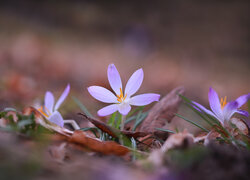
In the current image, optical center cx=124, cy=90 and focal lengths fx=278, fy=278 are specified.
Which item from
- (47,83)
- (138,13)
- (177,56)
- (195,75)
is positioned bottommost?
(47,83)

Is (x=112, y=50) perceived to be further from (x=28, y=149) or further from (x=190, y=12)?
(x=28, y=149)

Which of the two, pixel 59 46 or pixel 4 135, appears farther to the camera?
pixel 59 46

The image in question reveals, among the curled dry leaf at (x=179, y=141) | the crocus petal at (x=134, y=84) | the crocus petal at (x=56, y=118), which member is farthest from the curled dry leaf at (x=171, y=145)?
the crocus petal at (x=56, y=118)

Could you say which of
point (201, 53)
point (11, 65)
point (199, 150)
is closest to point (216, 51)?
point (201, 53)

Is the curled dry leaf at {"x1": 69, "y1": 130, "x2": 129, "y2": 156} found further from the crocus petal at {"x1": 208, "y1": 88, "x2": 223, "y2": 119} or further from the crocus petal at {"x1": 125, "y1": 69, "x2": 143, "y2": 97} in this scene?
the crocus petal at {"x1": 208, "y1": 88, "x2": 223, "y2": 119}

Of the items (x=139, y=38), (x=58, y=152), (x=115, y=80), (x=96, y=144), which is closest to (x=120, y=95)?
(x=115, y=80)

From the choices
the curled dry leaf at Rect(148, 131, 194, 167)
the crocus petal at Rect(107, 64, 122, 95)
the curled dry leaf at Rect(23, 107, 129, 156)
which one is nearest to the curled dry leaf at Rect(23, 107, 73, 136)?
the curled dry leaf at Rect(23, 107, 129, 156)

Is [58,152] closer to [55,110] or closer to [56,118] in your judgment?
[56,118]
